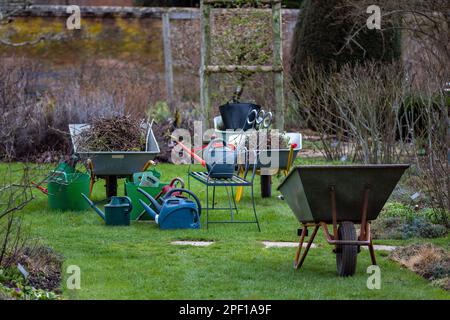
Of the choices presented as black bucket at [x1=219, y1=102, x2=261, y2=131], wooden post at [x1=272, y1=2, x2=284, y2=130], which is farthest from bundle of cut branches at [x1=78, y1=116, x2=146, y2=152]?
wooden post at [x1=272, y1=2, x2=284, y2=130]

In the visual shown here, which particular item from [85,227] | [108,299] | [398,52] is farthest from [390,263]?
[398,52]

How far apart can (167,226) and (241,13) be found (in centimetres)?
727

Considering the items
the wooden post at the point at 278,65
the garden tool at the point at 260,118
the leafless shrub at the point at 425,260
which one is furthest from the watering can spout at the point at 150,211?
the wooden post at the point at 278,65

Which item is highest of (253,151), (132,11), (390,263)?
(132,11)

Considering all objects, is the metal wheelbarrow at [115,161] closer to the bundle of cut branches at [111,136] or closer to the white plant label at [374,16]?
the bundle of cut branches at [111,136]

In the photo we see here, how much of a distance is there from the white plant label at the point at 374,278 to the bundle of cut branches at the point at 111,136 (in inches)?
164

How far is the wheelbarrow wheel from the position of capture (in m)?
6.02

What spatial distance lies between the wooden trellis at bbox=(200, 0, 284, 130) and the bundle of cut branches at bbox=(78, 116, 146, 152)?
418 centimetres

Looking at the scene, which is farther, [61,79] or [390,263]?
[61,79]

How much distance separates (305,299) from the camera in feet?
17.8

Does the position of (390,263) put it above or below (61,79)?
below

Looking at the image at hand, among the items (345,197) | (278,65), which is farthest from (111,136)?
(278,65)

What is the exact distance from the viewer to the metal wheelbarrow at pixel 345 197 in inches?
232
